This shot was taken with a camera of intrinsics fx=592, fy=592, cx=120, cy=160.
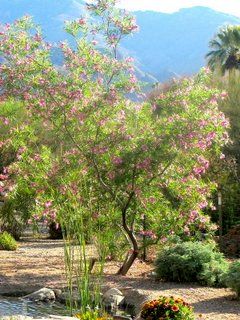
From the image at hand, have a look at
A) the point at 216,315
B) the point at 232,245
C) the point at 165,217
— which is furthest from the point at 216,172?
the point at 216,315

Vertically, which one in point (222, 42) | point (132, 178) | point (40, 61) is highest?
point (222, 42)

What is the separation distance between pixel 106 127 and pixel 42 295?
2.94m

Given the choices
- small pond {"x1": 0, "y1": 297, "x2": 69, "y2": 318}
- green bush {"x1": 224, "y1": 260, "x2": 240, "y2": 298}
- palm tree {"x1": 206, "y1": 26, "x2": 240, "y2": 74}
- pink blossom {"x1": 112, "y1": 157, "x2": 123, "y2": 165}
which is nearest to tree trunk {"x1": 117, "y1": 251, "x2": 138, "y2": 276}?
pink blossom {"x1": 112, "y1": 157, "x2": 123, "y2": 165}

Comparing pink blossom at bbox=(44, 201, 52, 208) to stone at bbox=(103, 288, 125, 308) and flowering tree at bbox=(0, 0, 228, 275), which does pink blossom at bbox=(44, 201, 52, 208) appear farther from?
stone at bbox=(103, 288, 125, 308)

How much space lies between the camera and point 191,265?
940 centimetres

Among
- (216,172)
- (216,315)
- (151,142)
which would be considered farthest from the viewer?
(216,172)

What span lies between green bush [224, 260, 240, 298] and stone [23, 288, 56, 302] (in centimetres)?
260

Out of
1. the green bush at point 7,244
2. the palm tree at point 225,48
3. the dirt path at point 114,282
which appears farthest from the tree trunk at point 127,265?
the palm tree at point 225,48

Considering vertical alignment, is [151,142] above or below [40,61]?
below

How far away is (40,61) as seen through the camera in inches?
381

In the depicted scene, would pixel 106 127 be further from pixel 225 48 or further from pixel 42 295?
pixel 225 48

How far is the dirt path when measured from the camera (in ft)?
26.3

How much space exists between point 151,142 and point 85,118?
46.5 inches

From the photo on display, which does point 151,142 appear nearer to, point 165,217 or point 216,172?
point 165,217
